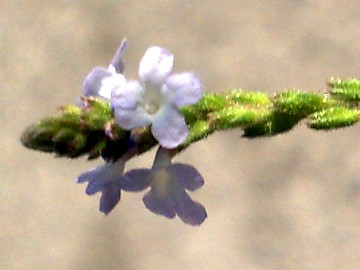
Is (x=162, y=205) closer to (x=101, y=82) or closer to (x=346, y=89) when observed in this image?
(x=101, y=82)

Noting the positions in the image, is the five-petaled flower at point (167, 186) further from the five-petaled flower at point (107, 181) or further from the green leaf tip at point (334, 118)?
the green leaf tip at point (334, 118)

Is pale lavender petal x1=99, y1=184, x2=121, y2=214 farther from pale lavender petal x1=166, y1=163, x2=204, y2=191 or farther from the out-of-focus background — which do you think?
the out-of-focus background

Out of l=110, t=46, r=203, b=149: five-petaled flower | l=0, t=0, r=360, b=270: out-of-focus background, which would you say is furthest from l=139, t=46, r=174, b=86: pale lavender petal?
l=0, t=0, r=360, b=270: out-of-focus background

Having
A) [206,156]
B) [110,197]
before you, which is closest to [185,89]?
[110,197]

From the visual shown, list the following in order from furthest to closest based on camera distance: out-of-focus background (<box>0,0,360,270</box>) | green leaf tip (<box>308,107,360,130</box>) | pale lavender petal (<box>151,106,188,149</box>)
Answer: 1. out-of-focus background (<box>0,0,360,270</box>)
2. green leaf tip (<box>308,107,360,130</box>)
3. pale lavender petal (<box>151,106,188,149</box>)

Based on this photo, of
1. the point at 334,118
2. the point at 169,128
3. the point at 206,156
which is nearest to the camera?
the point at 169,128

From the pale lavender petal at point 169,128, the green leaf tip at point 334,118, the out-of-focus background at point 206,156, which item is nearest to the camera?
the pale lavender petal at point 169,128

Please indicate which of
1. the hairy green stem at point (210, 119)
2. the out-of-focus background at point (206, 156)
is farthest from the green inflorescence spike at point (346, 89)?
the out-of-focus background at point (206, 156)
